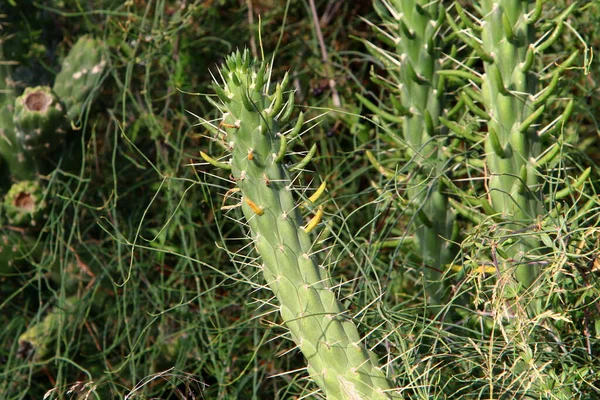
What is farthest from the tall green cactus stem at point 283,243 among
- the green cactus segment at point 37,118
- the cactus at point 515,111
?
the green cactus segment at point 37,118

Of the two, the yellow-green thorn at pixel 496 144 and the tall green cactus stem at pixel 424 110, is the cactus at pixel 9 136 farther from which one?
the yellow-green thorn at pixel 496 144

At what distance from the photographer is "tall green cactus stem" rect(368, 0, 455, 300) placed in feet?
5.48

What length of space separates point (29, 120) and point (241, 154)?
3.49 ft

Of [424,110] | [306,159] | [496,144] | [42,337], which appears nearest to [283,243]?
[306,159]

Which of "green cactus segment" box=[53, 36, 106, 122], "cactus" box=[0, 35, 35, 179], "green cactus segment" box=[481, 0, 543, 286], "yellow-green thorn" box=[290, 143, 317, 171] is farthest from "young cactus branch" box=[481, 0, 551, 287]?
"cactus" box=[0, 35, 35, 179]

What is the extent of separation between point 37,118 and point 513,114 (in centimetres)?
125

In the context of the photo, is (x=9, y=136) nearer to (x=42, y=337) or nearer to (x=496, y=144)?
(x=42, y=337)

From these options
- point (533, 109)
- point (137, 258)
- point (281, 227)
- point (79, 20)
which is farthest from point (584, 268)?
point (79, 20)

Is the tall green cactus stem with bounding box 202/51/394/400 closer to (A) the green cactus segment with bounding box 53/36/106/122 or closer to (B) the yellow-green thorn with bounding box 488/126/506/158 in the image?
(B) the yellow-green thorn with bounding box 488/126/506/158

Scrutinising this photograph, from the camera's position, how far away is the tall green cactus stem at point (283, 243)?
1.18m

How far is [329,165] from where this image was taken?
2324 millimetres

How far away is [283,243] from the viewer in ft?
3.91

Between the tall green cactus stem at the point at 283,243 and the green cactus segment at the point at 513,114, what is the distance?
47 cm

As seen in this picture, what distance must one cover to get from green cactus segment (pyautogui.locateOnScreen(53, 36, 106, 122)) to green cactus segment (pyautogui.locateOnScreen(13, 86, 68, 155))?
0.07 metres
